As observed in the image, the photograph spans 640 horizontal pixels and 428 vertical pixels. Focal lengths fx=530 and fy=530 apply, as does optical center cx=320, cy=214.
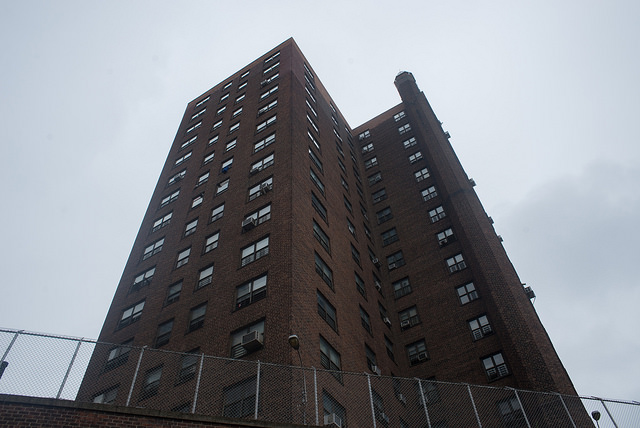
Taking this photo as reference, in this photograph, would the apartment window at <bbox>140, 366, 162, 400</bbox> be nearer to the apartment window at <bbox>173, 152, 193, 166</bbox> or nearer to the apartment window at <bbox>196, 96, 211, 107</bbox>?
the apartment window at <bbox>173, 152, 193, 166</bbox>

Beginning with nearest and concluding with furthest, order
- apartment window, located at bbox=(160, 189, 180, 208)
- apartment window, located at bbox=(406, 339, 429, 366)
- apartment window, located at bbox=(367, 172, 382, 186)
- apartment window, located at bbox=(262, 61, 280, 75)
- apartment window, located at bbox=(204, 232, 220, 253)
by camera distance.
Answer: apartment window, located at bbox=(204, 232, 220, 253)
apartment window, located at bbox=(406, 339, 429, 366)
apartment window, located at bbox=(160, 189, 180, 208)
apartment window, located at bbox=(367, 172, 382, 186)
apartment window, located at bbox=(262, 61, 280, 75)

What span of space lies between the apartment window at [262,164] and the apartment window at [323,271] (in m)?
9.46

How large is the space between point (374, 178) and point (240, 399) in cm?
3549

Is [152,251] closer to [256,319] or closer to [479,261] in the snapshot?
[256,319]

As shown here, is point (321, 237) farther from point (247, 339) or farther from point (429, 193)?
point (429, 193)

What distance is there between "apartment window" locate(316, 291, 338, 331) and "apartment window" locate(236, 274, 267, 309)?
9.60 ft

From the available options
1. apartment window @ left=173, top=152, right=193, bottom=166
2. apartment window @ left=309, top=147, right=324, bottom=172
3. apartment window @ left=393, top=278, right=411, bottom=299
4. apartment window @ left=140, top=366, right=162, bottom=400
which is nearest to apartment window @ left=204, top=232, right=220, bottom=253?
apartment window @ left=140, top=366, right=162, bottom=400

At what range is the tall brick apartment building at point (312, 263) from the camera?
86.6ft

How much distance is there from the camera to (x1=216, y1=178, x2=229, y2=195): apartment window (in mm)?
37953

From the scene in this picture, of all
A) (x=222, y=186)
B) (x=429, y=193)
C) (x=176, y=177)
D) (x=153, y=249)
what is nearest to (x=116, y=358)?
(x=153, y=249)

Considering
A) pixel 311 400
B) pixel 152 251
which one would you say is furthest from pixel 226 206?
pixel 311 400

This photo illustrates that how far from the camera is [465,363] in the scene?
3291cm

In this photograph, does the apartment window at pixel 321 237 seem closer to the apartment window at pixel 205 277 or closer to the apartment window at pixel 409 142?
the apartment window at pixel 205 277

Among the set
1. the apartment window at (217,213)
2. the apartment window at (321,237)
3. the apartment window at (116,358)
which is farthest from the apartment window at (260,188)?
the apartment window at (116,358)
